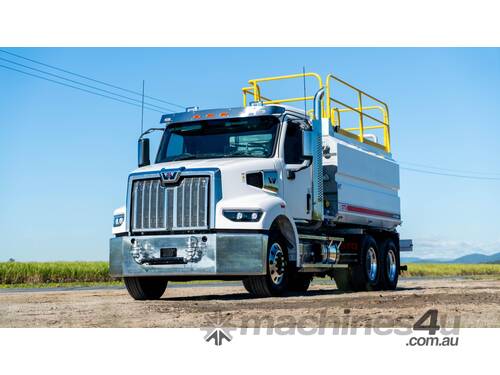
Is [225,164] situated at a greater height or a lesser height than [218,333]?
A: greater

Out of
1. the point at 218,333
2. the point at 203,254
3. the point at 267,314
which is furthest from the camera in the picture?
the point at 203,254

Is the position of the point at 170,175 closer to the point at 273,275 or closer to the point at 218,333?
the point at 273,275

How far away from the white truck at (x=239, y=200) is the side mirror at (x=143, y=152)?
0.8 inches

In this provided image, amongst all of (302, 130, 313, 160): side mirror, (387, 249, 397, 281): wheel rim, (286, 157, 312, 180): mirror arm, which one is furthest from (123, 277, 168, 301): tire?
(387, 249, 397, 281): wheel rim

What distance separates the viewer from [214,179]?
44.1 feet

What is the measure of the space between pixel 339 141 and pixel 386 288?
4624 mm

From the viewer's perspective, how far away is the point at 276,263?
1395cm

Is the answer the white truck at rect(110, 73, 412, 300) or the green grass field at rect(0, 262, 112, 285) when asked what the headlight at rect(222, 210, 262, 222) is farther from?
the green grass field at rect(0, 262, 112, 285)

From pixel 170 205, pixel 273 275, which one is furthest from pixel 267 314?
pixel 170 205

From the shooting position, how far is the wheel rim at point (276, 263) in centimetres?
1379

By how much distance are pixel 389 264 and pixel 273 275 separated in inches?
291

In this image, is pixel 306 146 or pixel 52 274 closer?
pixel 306 146

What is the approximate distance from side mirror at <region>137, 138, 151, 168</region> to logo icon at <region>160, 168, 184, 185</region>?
5.46ft

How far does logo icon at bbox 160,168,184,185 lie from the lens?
1370 cm
